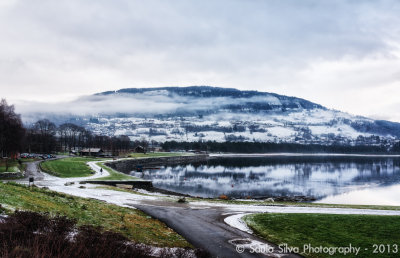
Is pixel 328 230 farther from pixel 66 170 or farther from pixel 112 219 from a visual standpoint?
pixel 66 170

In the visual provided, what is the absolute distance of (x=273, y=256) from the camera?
13.8 metres

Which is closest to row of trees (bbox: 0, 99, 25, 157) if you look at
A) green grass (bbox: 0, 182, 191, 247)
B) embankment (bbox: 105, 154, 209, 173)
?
embankment (bbox: 105, 154, 209, 173)

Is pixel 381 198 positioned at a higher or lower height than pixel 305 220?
lower

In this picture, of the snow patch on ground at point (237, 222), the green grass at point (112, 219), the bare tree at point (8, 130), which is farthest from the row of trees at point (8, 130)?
the snow patch on ground at point (237, 222)

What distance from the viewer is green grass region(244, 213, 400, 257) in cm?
1560

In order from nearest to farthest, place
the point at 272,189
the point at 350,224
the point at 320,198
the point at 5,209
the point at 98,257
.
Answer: the point at 98,257
the point at 5,209
the point at 350,224
the point at 320,198
the point at 272,189

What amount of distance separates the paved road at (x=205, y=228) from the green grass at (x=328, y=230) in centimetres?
162

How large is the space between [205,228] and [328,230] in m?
7.47

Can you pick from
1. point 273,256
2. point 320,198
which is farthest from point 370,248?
point 320,198

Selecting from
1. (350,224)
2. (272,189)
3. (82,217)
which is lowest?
(272,189)

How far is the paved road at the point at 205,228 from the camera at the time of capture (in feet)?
47.4

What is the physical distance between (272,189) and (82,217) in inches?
1993

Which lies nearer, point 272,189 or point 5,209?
point 5,209

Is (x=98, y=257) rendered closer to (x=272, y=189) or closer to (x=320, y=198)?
(x=320, y=198)
